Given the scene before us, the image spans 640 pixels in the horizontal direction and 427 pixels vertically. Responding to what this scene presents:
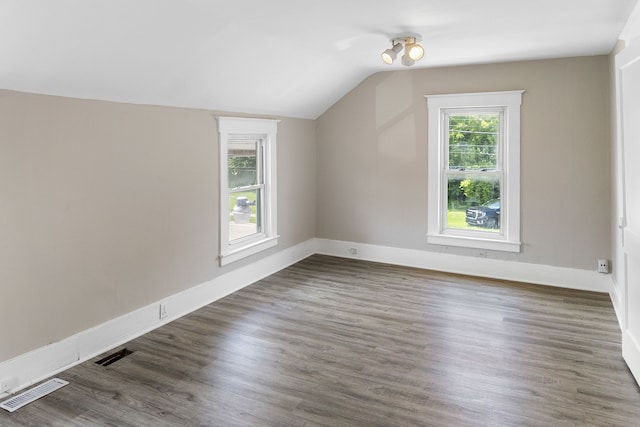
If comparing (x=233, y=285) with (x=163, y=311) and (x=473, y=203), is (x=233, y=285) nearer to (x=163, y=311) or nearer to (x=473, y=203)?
(x=163, y=311)

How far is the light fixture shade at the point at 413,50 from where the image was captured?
3.81 metres

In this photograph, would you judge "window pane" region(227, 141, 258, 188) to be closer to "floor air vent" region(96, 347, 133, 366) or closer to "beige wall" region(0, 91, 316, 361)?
"beige wall" region(0, 91, 316, 361)

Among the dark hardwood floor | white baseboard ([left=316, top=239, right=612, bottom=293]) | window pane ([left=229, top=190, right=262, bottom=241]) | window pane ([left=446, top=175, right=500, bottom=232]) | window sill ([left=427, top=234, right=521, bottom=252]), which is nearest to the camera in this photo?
the dark hardwood floor

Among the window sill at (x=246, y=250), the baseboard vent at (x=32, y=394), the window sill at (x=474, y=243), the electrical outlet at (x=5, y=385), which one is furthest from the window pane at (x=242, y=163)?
A: the electrical outlet at (x=5, y=385)

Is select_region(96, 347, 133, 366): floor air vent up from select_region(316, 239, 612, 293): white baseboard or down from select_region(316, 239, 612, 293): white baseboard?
down

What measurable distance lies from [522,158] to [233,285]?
3317 mm

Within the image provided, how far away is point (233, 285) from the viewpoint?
4.66 m

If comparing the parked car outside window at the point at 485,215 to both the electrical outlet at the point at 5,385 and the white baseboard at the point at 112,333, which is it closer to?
the white baseboard at the point at 112,333

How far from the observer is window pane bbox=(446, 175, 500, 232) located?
519cm

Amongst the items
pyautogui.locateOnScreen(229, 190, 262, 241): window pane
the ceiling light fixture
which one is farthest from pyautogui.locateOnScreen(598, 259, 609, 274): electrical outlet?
pyautogui.locateOnScreen(229, 190, 262, 241): window pane

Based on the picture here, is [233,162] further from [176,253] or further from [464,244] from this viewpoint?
[464,244]

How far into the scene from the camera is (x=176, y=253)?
398 centimetres

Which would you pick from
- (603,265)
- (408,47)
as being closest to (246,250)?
(408,47)

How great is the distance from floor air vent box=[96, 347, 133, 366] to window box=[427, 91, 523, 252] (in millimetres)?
3530
